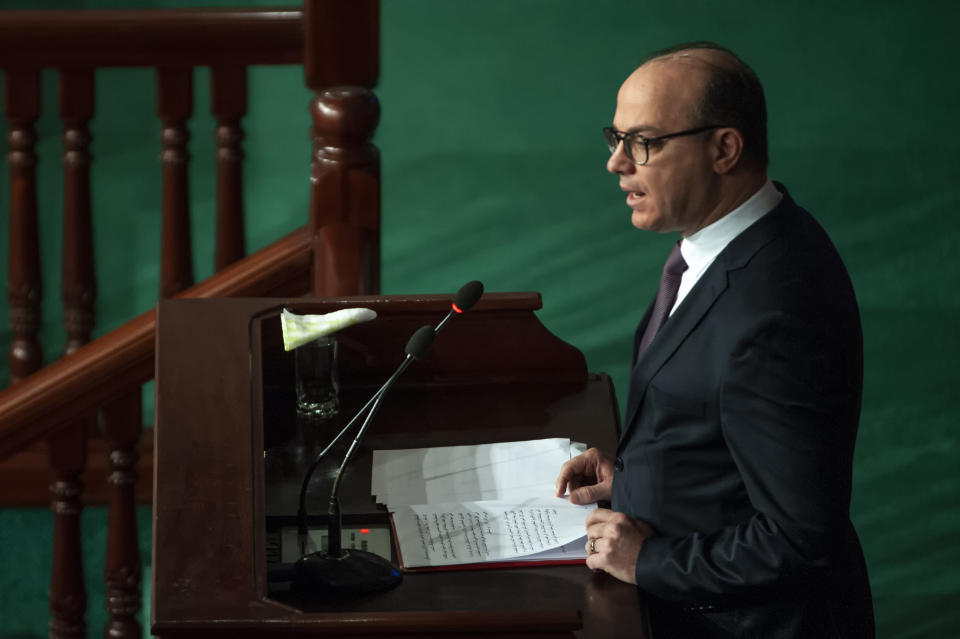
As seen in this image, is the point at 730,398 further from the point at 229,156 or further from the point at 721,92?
the point at 229,156

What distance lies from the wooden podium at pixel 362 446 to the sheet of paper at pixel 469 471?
0.11 feet

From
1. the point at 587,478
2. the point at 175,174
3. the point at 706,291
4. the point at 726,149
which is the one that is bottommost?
the point at 587,478

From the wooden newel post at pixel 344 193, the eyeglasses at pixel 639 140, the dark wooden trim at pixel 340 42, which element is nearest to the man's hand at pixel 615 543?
the eyeglasses at pixel 639 140

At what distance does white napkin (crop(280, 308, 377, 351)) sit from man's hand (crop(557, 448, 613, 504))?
397 millimetres

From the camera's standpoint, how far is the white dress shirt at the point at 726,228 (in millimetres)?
1745

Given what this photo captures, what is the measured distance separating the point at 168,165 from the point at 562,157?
8.80 ft

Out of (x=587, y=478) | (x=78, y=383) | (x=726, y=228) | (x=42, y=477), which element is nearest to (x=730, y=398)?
(x=726, y=228)

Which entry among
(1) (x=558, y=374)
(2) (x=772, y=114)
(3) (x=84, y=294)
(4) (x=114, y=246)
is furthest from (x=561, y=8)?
(1) (x=558, y=374)

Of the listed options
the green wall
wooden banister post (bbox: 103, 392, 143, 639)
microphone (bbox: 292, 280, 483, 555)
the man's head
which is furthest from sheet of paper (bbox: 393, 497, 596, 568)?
the green wall

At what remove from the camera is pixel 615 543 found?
64.5 inches

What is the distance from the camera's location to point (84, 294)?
119 inches

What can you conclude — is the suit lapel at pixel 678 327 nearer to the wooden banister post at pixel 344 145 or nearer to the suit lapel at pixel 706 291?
the suit lapel at pixel 706 291

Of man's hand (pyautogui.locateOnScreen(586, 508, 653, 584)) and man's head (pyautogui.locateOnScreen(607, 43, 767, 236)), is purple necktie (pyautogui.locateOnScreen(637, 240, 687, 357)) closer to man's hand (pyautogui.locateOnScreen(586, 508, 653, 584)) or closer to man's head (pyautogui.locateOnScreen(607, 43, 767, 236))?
man's head (pyautogui.locateOnScreen(607, 43, 767, 236))

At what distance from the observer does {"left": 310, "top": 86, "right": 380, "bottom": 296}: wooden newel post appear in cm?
245
